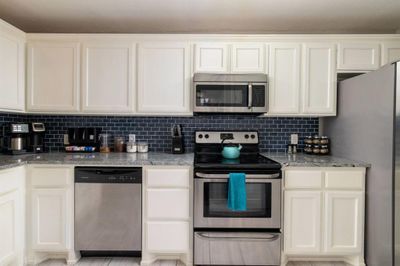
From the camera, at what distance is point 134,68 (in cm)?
270

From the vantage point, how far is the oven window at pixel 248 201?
233cm

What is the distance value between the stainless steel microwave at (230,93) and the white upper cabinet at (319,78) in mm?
437

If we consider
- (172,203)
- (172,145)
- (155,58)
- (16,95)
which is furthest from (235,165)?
(16,95)

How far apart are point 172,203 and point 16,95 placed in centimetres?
174

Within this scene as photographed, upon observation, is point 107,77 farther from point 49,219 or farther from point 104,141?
point 49,219

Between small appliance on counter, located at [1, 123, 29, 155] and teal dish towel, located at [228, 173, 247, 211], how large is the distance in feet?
6.52

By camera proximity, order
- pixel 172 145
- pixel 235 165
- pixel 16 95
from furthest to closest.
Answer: pixel 172 145 → pixel 16 95 → pixel 235 165

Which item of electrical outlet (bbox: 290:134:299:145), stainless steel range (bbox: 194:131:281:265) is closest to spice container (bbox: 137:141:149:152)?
stainless steel range (bbox: 194:131:281:265)

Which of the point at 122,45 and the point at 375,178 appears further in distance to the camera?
the point at 122,45

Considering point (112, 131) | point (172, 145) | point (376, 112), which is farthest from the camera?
point (112, 131)

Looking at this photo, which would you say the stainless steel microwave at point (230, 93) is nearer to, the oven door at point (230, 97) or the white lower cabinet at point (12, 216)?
the oven door at point (230, 97)

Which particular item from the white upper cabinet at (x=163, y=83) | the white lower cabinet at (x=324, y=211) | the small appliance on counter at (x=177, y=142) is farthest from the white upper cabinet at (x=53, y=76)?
the white lower cabinet at (x=324, y=211)

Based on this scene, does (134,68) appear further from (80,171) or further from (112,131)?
(80,171)

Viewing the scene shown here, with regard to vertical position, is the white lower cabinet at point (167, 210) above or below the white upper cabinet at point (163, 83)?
below
